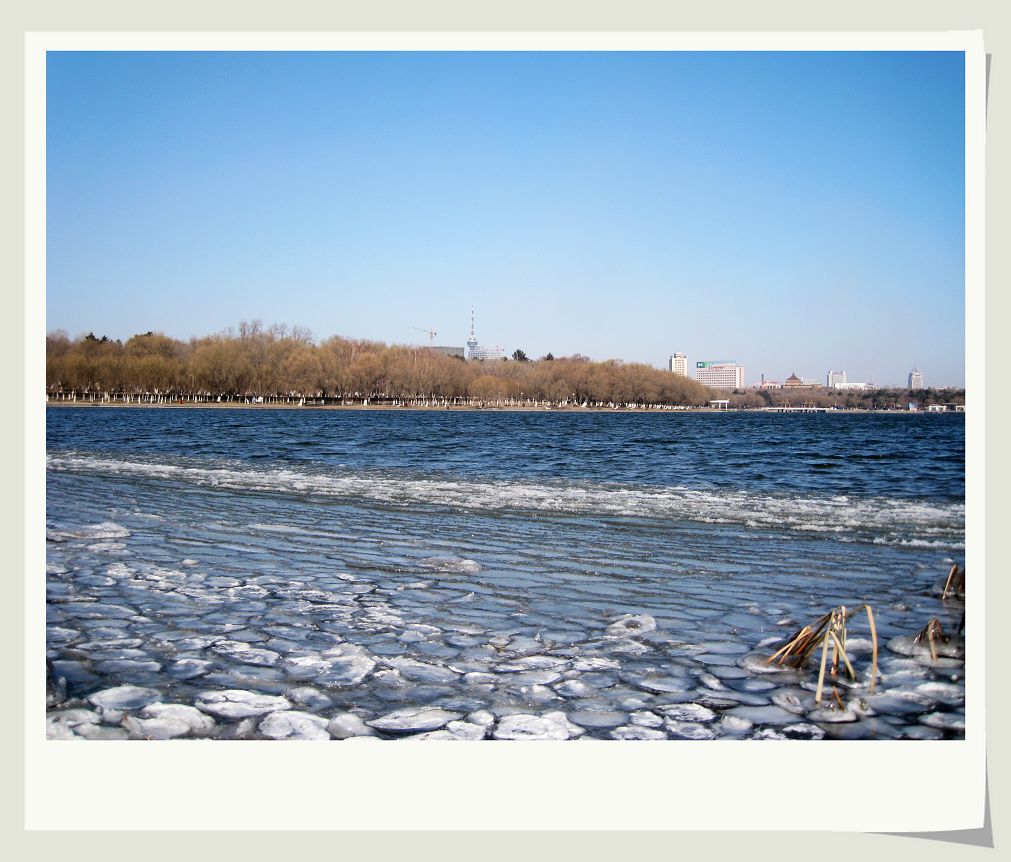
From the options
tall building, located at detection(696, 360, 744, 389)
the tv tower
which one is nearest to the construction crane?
the tv tower

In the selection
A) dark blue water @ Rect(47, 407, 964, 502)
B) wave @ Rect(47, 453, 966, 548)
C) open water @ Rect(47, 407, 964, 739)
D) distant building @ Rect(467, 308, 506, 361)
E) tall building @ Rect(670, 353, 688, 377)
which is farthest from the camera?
dark blue water @ Rect(47, 407, 964, 502)

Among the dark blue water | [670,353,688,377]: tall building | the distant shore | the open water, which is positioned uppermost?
[670,353,688,377]: tall building

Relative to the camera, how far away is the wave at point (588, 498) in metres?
6.64

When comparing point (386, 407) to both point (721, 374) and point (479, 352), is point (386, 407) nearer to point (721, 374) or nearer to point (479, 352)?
point (479, 352)

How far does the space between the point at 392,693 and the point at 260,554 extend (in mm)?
2910

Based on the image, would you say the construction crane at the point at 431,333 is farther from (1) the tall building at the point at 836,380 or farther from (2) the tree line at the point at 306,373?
(1) the tall building at the point at 836,380

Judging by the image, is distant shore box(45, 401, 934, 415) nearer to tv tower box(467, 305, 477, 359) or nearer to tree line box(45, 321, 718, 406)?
tree line box(45, 321, 718, 406)

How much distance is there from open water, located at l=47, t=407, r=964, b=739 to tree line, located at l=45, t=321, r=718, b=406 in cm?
102

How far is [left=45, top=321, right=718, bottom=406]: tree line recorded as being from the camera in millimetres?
4535

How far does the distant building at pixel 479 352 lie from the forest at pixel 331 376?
0.53 ft

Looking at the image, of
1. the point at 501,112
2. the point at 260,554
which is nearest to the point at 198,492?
the point at 260,554

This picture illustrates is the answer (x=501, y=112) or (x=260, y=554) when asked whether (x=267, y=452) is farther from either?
(x=501, y=112)

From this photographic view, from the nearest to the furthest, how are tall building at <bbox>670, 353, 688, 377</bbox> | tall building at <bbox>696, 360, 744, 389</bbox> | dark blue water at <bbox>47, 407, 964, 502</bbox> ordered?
tall building at <bbox>696, 360, 744, 389</bbox> → tall building at <bbox>670, 353, 688, 377</bbox> → dark blue water at <bbox>47, 407, 964, 502</bbox>

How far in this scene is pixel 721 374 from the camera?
4922 millimetres
